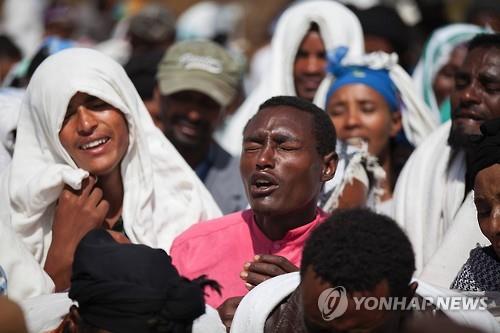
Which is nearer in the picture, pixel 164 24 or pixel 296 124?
pixel 296 124

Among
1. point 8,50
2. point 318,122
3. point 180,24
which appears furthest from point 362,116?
point 180,24

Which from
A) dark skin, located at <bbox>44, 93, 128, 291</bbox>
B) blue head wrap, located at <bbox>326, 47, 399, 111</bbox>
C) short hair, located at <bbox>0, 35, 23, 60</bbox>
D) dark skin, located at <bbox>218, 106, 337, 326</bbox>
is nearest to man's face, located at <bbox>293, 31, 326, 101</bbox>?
blue head wrap, located at <bbox>326, 47, 399, 111</bbox>

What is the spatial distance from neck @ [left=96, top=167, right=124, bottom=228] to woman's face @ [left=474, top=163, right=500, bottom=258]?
1.66 m

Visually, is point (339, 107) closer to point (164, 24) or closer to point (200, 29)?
point (164, 24)

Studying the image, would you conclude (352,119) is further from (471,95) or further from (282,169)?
(282,169)

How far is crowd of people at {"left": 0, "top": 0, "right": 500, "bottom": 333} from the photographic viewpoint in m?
3.47

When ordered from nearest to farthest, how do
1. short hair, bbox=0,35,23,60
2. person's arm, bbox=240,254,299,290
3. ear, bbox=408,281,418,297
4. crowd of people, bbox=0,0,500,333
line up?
ear, bbox=408,281,418,297 → crowd of people, bbox=0,0,500,333 → person's arm, bbox=240,254,299,290 → short hair, bbox=0,35,23,60

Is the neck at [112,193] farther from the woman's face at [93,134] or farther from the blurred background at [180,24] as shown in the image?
the blurred background at [180,24]

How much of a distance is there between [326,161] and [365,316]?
150cm

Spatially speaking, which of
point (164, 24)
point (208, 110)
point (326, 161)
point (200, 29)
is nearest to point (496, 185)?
point (326, 161)

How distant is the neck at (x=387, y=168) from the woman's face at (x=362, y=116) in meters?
0.02

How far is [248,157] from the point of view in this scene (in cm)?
458

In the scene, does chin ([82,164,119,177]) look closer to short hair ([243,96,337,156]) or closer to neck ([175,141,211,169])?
short hair ([243,96,337,156])

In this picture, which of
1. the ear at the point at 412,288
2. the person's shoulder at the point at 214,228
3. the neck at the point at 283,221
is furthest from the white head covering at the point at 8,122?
the ear at the point at 412,288
